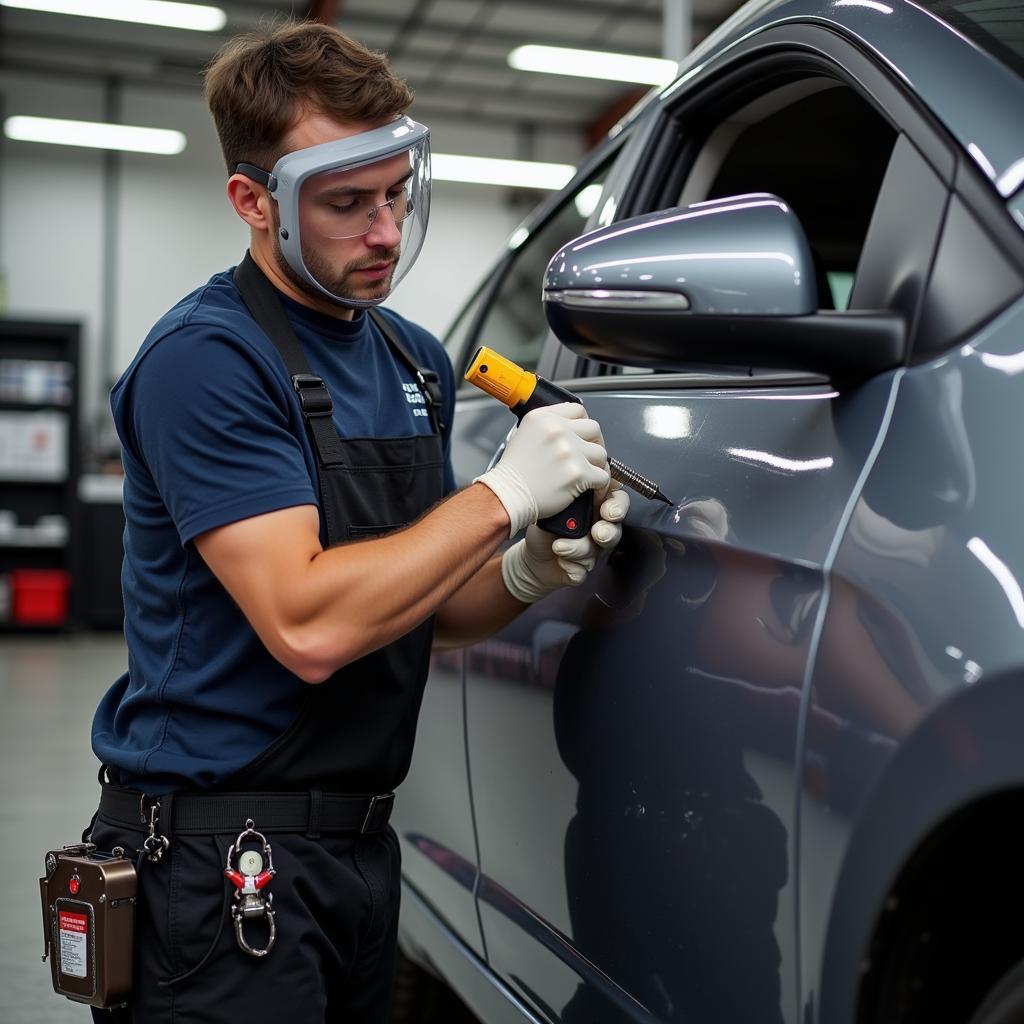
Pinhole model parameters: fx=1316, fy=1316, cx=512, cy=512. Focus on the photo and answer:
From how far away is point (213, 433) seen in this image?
4.64 feet

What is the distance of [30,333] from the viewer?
35.3 feet

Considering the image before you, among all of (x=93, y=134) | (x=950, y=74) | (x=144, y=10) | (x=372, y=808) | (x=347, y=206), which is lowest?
(x=372, y=808)

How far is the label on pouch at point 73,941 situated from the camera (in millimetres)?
1507

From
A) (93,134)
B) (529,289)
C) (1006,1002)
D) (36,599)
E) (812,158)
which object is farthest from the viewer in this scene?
(93,134)

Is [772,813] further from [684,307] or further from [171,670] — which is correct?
[171,670]

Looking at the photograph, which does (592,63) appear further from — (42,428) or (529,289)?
(529,289)

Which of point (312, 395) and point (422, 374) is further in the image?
point (422, 374)

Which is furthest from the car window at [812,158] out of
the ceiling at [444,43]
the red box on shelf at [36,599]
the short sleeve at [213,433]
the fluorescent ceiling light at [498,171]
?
the fluorescent ceiling light at [498,171]

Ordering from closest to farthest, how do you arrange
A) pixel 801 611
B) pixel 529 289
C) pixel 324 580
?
pixel 801 611 → pixel 324 580 → pixel 529 289

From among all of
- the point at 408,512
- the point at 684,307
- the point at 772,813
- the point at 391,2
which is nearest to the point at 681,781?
the point at 772,813

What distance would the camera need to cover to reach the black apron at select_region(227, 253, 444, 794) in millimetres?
1512

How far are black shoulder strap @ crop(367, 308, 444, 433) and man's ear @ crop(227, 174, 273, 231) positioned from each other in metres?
0.24

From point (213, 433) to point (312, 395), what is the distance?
136 mm

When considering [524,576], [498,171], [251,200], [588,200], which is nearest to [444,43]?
[498,171]
